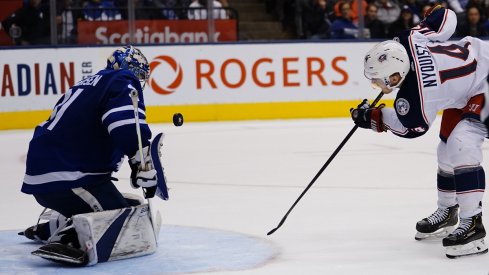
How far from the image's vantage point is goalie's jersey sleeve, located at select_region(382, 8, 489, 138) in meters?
4.44

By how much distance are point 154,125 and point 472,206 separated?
6.43 m

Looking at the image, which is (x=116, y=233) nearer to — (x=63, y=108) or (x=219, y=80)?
(x=63, y=108)

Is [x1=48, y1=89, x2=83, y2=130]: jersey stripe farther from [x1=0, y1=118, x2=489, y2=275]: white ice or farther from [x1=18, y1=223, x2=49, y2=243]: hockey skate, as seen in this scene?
[x1=0, y1=118, x2=489, y2=275]: white ice

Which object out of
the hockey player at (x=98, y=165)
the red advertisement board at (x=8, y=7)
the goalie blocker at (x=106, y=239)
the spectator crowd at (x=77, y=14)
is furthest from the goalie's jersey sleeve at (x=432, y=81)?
the red advertisement board at (x=8, y=7)

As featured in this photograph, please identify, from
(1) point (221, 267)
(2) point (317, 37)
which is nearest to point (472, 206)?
(1) point (221, 267)

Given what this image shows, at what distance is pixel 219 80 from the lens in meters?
11.0

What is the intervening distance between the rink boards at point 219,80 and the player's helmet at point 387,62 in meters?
6.45

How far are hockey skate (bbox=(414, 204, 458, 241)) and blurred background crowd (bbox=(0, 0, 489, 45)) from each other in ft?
21.0

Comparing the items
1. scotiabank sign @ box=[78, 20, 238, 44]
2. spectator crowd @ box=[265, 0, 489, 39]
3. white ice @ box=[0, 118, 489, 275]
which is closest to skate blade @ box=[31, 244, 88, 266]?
white ice @ box=[0, 118, 489, 275]

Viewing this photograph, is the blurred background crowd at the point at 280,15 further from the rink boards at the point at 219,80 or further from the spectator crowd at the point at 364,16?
the rink boards at the point at 219,80

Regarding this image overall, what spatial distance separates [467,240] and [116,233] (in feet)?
4.73

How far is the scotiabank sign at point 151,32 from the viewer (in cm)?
1081

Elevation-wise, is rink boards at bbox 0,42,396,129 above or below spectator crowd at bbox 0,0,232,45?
below

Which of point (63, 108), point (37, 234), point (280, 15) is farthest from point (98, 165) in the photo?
point (280, 15)
